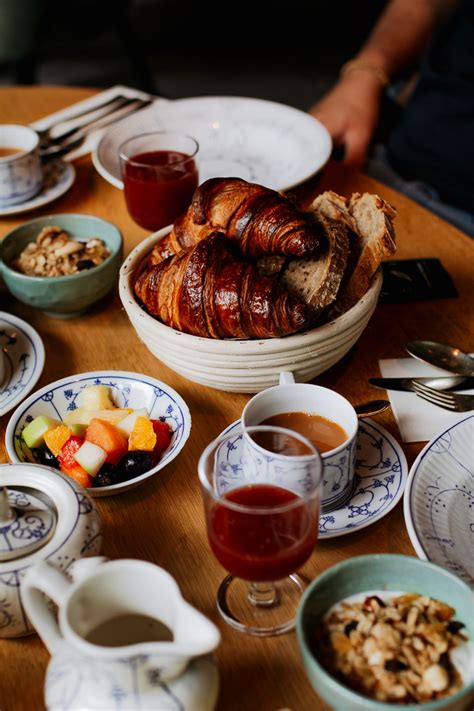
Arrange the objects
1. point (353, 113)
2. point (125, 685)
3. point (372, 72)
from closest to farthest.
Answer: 1. point (125, 685)
2. point (353, 113)
3. point (372, 72)

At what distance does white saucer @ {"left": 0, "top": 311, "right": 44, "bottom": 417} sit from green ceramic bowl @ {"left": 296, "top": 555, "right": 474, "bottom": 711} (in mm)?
→ 619

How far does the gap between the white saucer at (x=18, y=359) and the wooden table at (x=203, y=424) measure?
0.12 ft

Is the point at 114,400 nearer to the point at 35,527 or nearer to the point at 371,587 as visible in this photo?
the point at 35,527

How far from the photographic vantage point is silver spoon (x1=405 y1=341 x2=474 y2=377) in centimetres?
128

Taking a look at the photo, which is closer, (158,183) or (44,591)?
(44,591)

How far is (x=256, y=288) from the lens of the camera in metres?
1.11

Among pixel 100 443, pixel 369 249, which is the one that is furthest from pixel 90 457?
pixel 369 249

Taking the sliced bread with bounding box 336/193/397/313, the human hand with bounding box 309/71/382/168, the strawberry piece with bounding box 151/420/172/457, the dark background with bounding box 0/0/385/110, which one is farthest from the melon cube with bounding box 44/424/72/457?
the dark background with bounding box 0/0/385/110

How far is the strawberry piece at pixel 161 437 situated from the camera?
3.61 feet

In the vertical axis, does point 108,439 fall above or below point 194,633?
below

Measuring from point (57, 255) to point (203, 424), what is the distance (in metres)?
0.47

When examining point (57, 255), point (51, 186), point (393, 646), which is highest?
point (393, 646)

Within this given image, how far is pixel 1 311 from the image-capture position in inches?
57.8

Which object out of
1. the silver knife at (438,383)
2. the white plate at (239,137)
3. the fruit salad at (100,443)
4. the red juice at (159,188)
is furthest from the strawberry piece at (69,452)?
the white plate at (239,137)
